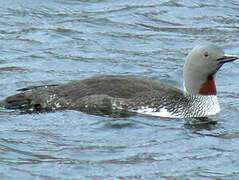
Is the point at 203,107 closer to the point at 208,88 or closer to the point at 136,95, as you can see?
the point at 208,88

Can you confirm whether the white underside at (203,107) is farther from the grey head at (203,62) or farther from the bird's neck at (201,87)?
the grey head at (203,62)

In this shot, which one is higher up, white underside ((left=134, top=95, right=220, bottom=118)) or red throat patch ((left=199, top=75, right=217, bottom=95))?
red throat patch ((left=199, top=75, right=217, bottom=95))

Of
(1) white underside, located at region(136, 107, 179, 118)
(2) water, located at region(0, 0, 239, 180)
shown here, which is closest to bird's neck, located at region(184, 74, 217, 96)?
(2) water, located at region(0, 0, 239, 180)

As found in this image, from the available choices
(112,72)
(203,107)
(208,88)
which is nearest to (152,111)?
(203,107)

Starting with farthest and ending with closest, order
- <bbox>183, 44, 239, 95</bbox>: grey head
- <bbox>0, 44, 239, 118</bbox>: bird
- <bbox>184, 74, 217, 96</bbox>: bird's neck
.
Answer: <bbox>184, 74, 217, 96</bbox>: bird's neck
<bbox>183, 44, 239, 95</bbox>: grey head
<bbox>0, 44, 239, 118</bbox>: bird

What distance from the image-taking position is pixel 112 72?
12.7 m

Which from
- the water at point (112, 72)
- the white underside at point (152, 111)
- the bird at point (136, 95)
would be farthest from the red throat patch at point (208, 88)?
the white underside at point (152, 111)

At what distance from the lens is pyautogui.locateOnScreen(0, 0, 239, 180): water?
28.0ft

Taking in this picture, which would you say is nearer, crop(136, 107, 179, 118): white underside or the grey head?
crop(136, 107, 179, 118): white underside

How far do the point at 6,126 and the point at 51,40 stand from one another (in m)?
4.52

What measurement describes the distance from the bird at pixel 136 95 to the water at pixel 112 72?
0.19m

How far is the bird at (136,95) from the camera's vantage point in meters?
10.4

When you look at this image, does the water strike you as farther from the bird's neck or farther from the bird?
the bird's neck

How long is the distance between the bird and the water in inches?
7.4
